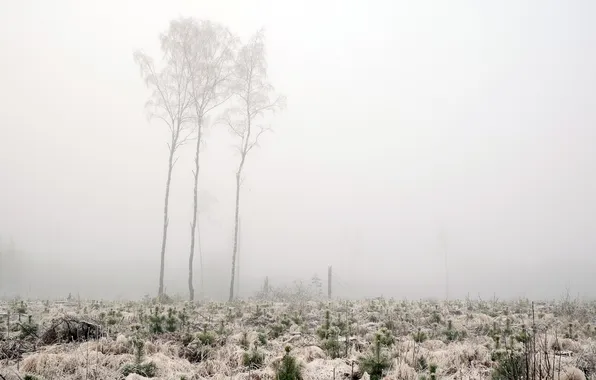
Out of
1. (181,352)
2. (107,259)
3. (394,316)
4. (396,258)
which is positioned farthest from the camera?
(396,258)

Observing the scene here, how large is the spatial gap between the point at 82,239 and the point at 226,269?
6357 centimetres

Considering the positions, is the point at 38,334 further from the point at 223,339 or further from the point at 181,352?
the point at 223,339

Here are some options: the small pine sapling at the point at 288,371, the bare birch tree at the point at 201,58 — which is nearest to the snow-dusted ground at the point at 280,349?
the small pine sapling at the point at 288,371

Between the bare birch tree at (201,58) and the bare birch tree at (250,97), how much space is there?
0.94 meters

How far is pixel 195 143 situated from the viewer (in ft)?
85.4

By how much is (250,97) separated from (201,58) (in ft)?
12.2

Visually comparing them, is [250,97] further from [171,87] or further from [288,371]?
[288,371]

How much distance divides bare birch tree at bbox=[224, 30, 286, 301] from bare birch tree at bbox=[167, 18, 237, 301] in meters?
0.94

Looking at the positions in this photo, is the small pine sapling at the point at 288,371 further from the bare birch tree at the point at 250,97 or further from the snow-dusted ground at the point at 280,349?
the bare birch tree at the point at 250,97

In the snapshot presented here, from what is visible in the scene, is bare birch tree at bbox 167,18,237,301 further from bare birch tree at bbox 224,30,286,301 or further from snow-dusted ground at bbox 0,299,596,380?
snow-dusted ground at bbox 0,299,596,380

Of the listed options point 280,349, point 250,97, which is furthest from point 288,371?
point 250,97

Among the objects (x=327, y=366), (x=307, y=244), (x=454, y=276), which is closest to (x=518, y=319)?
(x=327, y=366)

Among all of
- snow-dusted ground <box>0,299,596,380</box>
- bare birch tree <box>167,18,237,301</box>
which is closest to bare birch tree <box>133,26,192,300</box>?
bare birch tree <box>167,18,237,301</box>

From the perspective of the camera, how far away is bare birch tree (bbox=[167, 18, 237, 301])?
23.4 m
